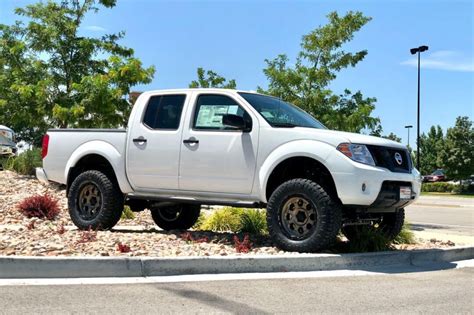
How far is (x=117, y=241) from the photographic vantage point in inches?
278

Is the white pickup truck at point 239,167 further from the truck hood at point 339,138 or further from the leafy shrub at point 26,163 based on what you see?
the leafy shrub at point 26,163

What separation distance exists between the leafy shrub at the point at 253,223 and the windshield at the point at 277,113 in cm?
194

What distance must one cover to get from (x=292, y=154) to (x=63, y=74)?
13102 millimetres

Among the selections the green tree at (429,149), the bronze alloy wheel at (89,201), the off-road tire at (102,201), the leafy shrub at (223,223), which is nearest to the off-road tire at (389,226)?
the leafy shrub at (223,223)

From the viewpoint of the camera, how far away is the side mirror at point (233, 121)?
6951 mm

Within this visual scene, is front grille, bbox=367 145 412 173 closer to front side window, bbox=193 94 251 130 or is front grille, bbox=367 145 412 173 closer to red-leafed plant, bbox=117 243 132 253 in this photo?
front side window, bbox=193 94 251 130

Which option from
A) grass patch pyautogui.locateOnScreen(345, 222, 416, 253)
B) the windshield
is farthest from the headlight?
grass patch pyautogui.locateOnScreen(345, 222, 416, 253)

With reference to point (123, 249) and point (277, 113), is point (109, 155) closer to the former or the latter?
point (123, 249)

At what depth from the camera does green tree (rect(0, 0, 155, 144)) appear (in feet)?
53.1

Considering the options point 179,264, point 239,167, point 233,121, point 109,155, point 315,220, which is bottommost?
point 179,264

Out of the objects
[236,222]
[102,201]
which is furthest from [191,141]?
[236,222]

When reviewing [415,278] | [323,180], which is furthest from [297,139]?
[415,278]

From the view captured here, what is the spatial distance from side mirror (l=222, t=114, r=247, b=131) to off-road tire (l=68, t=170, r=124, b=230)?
84.8 inches

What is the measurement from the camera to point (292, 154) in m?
6.75
